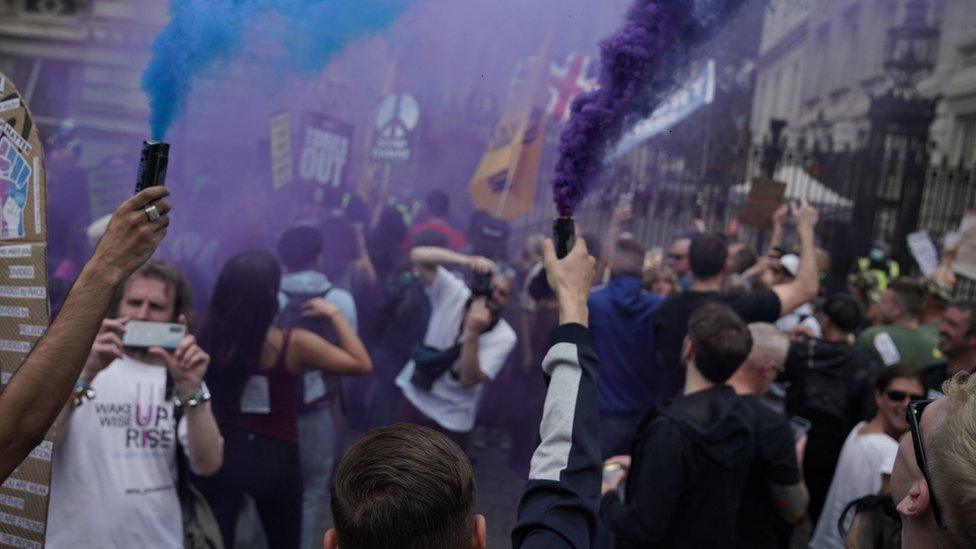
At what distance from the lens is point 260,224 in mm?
6293

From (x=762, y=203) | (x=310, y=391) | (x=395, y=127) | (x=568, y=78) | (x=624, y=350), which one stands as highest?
(x=568, y=78)

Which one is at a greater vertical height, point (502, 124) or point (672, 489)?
point (502, 124)

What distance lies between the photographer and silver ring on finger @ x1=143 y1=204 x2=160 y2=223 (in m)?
1.80

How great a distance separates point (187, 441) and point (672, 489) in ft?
5.57

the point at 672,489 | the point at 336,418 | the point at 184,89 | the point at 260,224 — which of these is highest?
the point at 184,89

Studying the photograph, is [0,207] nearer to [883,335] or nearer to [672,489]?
[672,489]

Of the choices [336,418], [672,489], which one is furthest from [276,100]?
[672,489]

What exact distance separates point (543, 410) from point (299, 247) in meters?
3.06

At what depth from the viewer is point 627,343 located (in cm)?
489

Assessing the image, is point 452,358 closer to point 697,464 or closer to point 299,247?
point 299,247

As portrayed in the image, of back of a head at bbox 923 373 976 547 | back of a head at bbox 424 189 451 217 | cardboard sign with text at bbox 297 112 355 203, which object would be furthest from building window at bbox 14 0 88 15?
back of a head at bbox 923 373 976 547

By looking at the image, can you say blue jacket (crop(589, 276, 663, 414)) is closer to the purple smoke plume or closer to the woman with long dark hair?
the woman with long dark hair

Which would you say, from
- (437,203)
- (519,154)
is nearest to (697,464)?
(519,154)

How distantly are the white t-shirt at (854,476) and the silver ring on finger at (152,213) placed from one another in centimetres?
297
